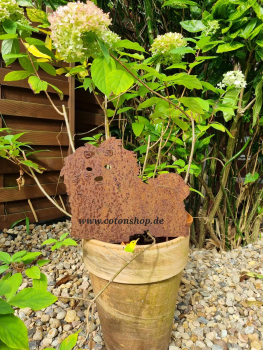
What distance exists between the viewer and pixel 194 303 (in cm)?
110

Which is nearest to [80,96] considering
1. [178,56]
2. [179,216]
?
[178,56]

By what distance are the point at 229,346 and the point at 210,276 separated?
0.41 m

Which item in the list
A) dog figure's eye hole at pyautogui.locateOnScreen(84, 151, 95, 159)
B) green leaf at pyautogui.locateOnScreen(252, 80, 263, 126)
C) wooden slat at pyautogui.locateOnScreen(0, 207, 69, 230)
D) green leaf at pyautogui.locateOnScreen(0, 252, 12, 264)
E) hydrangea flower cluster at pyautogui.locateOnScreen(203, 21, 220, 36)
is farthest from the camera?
wooden slat at pyautogui.locateOnScreen(0, 207, 69, 230)

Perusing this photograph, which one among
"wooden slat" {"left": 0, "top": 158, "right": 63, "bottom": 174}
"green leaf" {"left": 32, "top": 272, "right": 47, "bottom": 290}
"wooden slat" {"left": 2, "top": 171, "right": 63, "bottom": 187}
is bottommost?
"green leaf" {"left": 32, "top": 272, "right": 47, "bottom": 290}

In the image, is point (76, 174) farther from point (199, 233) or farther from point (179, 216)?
point (199, 233)

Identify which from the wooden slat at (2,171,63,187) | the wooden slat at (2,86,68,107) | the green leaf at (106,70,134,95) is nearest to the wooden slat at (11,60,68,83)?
the wooden slat at (2,86,68,107)

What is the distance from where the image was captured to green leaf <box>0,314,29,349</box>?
1.32 feet

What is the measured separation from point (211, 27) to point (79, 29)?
0.72 m

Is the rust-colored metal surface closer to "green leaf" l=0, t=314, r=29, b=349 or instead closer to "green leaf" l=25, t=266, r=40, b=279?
"green leaf" l=25, t=266, r=40, b=279

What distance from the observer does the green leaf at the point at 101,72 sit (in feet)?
1.80

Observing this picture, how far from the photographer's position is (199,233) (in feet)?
5.04

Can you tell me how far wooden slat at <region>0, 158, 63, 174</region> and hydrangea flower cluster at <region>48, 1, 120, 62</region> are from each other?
3.93ft

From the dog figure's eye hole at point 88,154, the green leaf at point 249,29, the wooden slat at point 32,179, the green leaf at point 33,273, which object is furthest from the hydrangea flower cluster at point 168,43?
the wooden slat at point 32,179

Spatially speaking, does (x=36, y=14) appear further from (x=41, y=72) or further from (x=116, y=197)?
(x=41, y=72)
